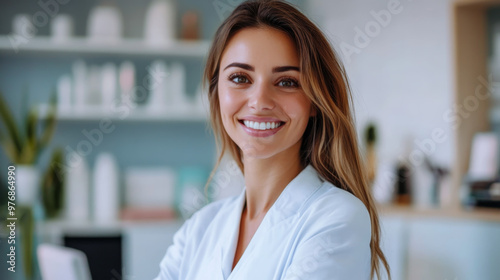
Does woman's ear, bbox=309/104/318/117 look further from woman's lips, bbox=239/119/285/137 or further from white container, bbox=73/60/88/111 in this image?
white container, bbox=73/60/88/111

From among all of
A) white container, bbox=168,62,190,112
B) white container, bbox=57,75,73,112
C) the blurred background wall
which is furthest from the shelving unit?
white container, bbox=57,75,73,112

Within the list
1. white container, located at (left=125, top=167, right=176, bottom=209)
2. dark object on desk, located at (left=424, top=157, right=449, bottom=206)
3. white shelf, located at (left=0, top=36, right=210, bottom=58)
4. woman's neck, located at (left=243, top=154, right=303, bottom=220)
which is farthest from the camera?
white container, located at (left=125, top=167, right=176, bottom=209)

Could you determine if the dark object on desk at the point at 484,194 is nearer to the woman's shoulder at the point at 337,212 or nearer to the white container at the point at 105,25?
the woman's shoulder at the point at 337,212

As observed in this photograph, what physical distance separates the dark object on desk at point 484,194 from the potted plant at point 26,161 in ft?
7.64

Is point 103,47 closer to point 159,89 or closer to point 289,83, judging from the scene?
point 159,89

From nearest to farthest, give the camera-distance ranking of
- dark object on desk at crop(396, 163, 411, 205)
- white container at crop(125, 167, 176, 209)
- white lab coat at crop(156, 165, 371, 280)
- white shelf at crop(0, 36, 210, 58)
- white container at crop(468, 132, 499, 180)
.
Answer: white lab coat at crop(156, 165, 371, 280), white container at crop(468, 132, 499, 180), dark object on desk at crop(396, 163, 411, 205), white shelf at crop(0, 36, 210, 58), white container at crop(125, 167, 176, 209)

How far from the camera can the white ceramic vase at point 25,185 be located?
10.9 ft

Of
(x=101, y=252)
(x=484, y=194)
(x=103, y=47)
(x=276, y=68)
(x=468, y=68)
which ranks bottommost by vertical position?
(x=101, y=252)

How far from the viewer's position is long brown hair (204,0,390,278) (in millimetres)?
1160

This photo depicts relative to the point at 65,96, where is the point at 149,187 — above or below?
below

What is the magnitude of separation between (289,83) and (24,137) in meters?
2.67

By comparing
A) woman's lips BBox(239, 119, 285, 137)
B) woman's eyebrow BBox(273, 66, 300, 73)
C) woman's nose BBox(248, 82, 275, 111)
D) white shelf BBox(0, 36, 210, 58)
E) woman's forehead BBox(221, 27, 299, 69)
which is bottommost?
woman's lips BBox(239, 119, 285, 137)

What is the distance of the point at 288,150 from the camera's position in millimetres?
1287

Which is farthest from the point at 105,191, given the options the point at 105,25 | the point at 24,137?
the point at 105,25
